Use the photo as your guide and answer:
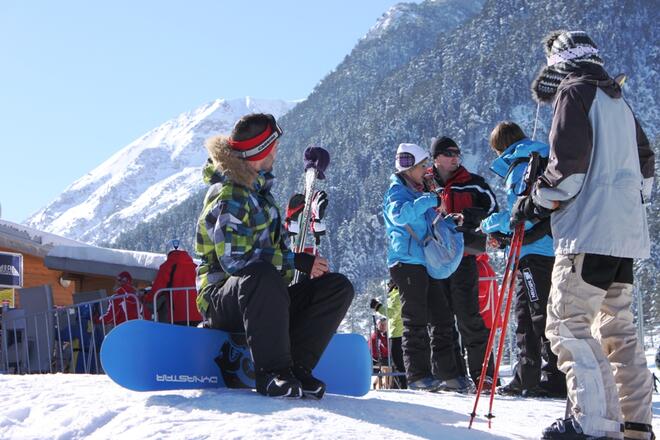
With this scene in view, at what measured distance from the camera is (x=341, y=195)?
15388 cm

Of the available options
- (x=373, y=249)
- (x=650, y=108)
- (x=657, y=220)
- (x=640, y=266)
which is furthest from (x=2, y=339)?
(x=650, y=108)

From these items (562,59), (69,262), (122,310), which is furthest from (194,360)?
(69,262)

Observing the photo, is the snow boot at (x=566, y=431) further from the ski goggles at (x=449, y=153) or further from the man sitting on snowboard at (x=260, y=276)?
the ski goggles at (x=449, y=153)

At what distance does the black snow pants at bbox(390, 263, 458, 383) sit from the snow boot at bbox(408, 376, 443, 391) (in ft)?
0.11

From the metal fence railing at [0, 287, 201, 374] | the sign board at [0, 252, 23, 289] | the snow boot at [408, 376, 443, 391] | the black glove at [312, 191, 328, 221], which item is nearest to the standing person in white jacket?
the snow boot at [408, 376, 443, 391]

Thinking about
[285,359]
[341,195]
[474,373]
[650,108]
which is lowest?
[474,373]

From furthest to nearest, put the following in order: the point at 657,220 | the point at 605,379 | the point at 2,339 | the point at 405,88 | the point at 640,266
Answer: the point at 405,88 < the point at 657,220 < the point at 640,266 < the point at 2,339 < the point at 605,379

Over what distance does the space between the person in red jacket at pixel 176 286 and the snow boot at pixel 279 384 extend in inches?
186

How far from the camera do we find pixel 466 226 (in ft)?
19.4

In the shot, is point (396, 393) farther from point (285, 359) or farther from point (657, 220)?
point (657, 220)

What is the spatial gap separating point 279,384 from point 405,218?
2.20 metres

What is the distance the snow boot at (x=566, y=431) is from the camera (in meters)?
3.26

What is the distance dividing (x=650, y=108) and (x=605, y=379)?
566 ft

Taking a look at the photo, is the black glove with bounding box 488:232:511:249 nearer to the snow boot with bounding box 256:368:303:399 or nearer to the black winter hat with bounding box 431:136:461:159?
the black winter hat with bounding box 431:136:461:159
